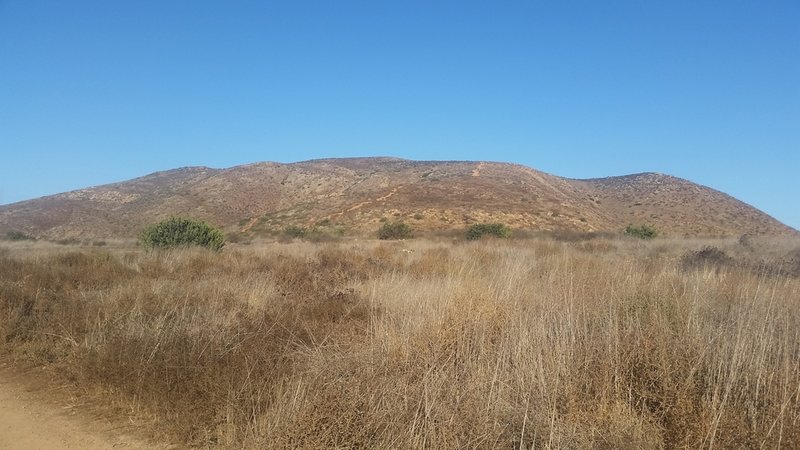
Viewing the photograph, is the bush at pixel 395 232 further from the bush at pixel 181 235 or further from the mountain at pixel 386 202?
the bush at pixel 181 235

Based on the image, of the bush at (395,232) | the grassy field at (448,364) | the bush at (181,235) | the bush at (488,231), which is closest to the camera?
the grassy field at (448,364)

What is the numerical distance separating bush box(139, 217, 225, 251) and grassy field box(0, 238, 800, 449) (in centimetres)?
1283

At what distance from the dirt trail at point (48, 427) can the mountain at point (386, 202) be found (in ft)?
136

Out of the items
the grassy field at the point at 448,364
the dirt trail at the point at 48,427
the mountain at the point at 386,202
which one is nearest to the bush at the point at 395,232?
the mountain at the point at 386,202

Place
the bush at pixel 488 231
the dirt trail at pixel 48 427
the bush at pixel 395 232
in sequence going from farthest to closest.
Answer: the bush at pixel 395 232, the bush at pixel 488 231, the dirt trail at pixel 48 427

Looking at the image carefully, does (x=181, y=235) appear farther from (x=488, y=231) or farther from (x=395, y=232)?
(x=488, y=231)

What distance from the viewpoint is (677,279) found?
22.9 feet

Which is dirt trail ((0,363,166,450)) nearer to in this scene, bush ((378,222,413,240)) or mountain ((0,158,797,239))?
bush ((378,222,413,240))

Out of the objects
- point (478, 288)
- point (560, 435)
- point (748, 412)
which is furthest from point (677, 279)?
point (560, 435)

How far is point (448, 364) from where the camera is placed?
4.46 m

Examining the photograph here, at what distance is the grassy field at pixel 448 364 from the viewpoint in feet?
10.8

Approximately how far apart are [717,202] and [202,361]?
84148mm

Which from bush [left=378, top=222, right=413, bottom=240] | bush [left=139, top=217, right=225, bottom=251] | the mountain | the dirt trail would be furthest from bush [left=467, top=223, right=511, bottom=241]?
the dirt trail

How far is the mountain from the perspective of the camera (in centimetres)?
5431
